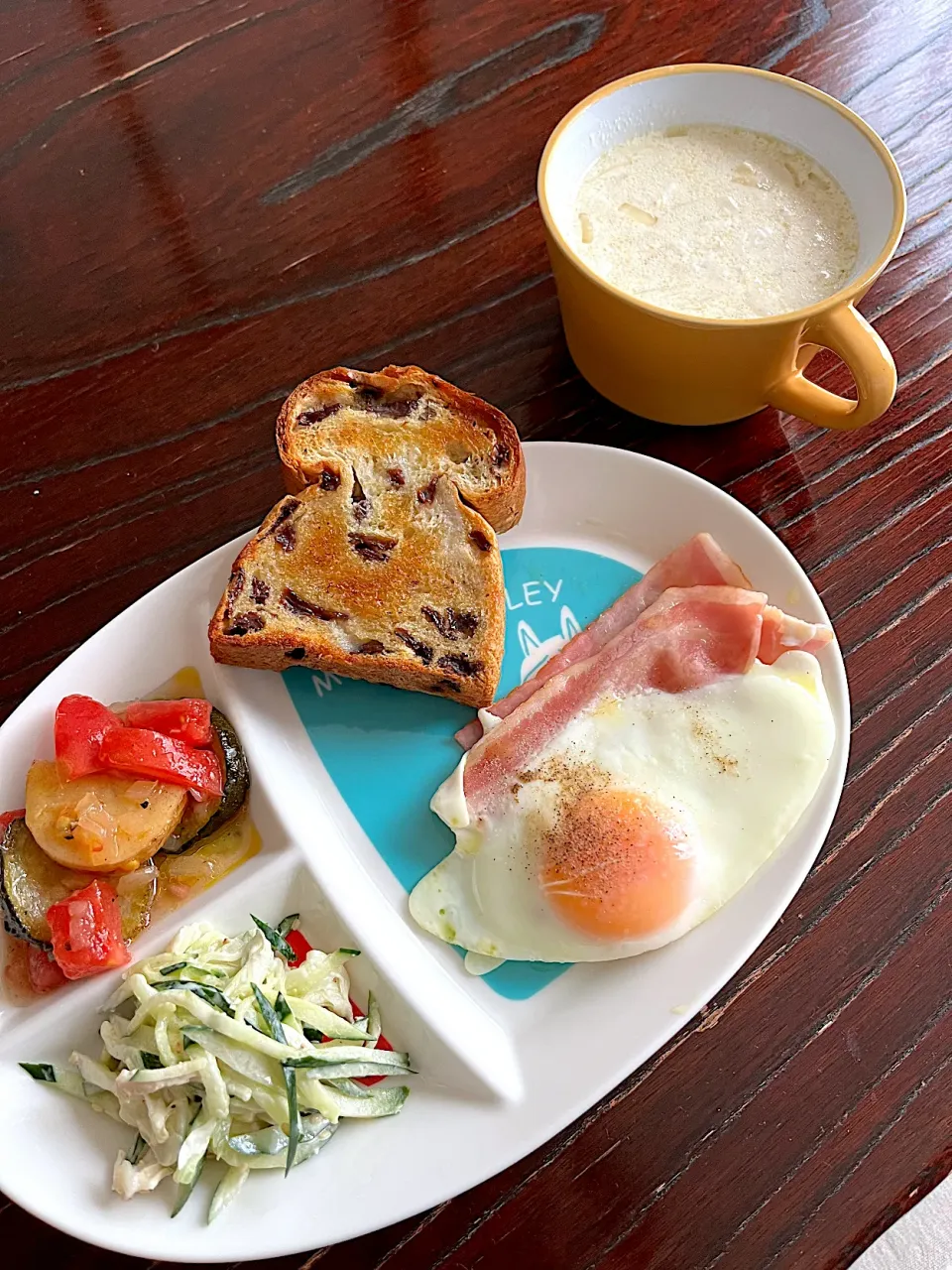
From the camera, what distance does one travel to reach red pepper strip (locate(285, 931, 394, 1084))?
64.9 inches

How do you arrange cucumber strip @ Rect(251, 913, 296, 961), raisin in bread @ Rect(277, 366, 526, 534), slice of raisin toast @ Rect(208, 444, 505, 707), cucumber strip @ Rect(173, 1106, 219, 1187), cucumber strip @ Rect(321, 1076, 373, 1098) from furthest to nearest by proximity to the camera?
raisin in bread @ Rect(277, 366, 526, 534)
slice of raisin toast @ Rect(208, 444, 505, 707)
cucumber strip @ Rect(251, 913, 296, 961)
cucumber strip @ Rect(321, 1076, 373, 1098)
cucumber strip @ Rect(173, 1106, 219, 1187)

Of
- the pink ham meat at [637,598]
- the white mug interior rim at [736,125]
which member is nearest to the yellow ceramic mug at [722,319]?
the white mug interior rim at [736,125]

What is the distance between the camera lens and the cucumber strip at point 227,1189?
149cm

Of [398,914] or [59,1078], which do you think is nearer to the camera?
[59,1078]

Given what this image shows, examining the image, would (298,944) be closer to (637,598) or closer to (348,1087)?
(348,1087)

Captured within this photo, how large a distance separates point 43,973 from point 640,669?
43.1 inches

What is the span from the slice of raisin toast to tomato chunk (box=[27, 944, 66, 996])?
21.5 inches

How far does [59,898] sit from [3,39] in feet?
7.15

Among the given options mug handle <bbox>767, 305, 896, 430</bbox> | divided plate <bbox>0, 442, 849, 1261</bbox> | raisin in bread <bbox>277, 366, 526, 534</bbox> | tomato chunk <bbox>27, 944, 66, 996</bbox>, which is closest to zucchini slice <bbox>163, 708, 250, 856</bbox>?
divided plate <bbox>0, 442, 849, 1261</bbox>

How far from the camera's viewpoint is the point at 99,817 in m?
1.63

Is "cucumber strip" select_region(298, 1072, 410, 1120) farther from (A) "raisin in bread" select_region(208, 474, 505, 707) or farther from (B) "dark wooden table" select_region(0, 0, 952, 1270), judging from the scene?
(A) "raisin in bread" select_region(208, 474, 505, 707)

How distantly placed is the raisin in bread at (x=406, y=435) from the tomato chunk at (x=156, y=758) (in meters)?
0.54

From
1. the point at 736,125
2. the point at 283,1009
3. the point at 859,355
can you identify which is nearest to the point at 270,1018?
the point at 283,1009

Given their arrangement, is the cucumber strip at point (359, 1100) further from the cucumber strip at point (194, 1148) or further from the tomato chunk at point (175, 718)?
the tomato chunk at point (175, 718)
